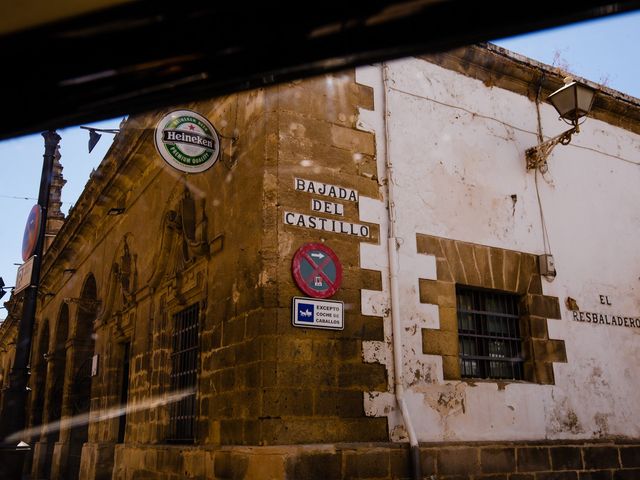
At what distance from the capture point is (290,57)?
1.50 metres

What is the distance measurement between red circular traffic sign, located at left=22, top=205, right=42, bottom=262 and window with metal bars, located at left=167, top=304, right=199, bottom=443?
209 cm

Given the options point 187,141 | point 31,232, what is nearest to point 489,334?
point 187,141

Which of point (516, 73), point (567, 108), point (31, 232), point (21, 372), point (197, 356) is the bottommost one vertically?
point (21, 372)

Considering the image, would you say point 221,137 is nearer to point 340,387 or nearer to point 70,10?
point 340,387

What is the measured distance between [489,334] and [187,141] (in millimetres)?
3997

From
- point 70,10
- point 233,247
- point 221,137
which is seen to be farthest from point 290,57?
point 221,137

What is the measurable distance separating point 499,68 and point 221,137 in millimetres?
3730

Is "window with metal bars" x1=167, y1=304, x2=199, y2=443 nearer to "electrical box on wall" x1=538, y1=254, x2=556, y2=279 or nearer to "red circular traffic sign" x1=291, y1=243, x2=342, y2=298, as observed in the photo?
"red circular traffic sign" x1=291, y1=243, x2=342, y2=298

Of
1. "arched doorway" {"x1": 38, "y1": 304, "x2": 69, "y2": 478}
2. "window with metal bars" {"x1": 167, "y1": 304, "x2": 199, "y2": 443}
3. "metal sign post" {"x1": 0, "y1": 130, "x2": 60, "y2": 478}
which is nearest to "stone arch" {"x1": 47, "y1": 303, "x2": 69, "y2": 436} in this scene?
"arched doorway" {"x1": 38, "y1": 304, "x2": 69, "y2": 478}

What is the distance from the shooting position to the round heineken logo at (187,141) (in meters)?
6.29

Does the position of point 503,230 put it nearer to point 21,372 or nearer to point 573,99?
point 573,99

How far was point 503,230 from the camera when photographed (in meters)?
7.29

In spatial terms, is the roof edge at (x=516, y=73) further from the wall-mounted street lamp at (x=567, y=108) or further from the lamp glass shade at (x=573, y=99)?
the lamp glass shade at (x=573, y=99)

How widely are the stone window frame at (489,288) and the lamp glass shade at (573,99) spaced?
1.80 meters
